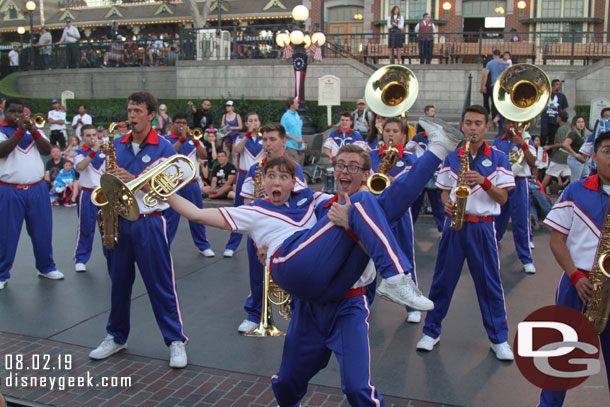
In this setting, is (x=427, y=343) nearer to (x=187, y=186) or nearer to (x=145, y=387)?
(x=145, y=387)

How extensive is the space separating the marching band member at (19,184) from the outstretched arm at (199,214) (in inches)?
159

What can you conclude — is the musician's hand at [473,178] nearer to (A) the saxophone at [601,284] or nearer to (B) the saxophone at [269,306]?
(A) the saxophone at [601,284]

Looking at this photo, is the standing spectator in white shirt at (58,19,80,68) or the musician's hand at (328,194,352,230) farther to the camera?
the standing spectator in white shirt at (58,19,80,68)

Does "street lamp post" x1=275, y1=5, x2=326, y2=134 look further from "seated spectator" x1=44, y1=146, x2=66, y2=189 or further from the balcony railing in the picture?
"seated spectator" x1=44, y1=146, x2=66, y2=189

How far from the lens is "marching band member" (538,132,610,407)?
146 inches

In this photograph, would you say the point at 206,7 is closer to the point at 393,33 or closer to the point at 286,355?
the point at 393,33

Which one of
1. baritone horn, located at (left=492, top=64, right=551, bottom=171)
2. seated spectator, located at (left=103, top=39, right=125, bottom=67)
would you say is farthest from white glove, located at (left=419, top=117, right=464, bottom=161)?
seated spectator, located at (left=103, top=39, right=125, bottom=67)

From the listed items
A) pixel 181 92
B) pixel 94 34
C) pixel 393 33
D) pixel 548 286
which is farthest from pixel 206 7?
pixel 548 286

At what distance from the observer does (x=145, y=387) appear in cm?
467

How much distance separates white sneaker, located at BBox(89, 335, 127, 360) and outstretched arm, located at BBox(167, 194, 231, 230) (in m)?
2.15

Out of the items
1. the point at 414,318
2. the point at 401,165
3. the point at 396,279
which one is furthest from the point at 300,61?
the point at 396,279

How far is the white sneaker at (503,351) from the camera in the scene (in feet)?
16.9

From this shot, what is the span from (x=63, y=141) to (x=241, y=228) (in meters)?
16.8

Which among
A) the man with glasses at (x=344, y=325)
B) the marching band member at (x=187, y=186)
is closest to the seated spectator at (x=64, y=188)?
the marching band member at (x=187, y=186)
